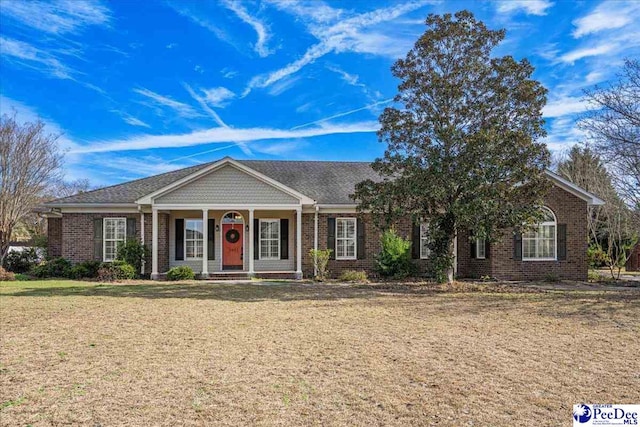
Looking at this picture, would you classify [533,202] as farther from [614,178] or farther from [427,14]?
[427,14]

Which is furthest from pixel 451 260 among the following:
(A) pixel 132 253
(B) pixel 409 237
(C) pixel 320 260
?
(A) pixel 132 253

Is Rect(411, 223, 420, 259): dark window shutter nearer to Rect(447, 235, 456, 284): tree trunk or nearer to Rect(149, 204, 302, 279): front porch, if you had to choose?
Rect(447, 235, 456, 284): tree trunk

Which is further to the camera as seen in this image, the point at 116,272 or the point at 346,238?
the point at 346,238

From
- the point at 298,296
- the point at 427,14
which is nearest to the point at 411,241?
the point at 298,296

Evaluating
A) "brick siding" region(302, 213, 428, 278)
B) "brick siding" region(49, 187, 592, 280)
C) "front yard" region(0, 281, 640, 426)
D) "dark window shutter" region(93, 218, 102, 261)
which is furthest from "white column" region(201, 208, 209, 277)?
"front yard" region(0, 281, 640, 426)

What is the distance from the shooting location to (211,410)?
4.37m

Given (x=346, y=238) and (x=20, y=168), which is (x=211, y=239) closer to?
(x=346, y=238)

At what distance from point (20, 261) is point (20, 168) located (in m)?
4.03

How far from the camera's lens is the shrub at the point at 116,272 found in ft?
56.0

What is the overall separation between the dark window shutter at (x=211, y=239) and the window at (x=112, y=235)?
323cm

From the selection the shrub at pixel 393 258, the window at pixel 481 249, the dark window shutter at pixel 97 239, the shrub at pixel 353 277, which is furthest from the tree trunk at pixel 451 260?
the dark window shutter at pixel 97 239

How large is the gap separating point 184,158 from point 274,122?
10710mm

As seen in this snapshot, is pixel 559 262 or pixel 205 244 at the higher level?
pixel 205 244

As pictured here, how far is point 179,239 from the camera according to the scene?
19.2 m
